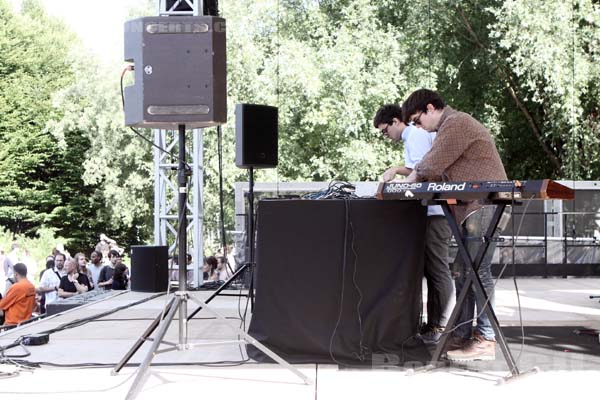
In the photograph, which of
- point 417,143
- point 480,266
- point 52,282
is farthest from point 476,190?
point 52,282

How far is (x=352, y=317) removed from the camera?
12.8 ft

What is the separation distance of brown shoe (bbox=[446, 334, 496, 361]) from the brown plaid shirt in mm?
617

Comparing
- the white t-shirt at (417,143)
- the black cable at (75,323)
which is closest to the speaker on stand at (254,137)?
the black cable at (75,323)

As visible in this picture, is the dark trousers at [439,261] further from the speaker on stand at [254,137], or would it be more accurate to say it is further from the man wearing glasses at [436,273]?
the speaker on stand at [254,137]

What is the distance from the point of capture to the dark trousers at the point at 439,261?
170 inches

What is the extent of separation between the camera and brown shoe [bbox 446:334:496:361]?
12.8 feet

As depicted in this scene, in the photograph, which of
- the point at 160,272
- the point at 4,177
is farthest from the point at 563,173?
the point at 4,177

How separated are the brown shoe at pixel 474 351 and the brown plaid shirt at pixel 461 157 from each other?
24.3 inches

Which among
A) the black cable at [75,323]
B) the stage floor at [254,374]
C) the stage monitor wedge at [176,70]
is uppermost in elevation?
the stage monitor wedge at [176,70]

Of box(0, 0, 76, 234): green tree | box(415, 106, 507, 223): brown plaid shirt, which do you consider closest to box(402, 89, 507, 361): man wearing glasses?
box(415, 106, 507, 223): brown plaid shirt

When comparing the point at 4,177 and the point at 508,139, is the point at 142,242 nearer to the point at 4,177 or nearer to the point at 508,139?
the point at 4,177

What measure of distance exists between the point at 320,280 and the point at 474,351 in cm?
84

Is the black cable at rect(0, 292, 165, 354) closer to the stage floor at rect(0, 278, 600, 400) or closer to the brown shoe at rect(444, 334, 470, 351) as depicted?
the stage floor at rect(0, 278, 600, 400)

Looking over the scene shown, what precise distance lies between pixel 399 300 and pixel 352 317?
0.89 feet
